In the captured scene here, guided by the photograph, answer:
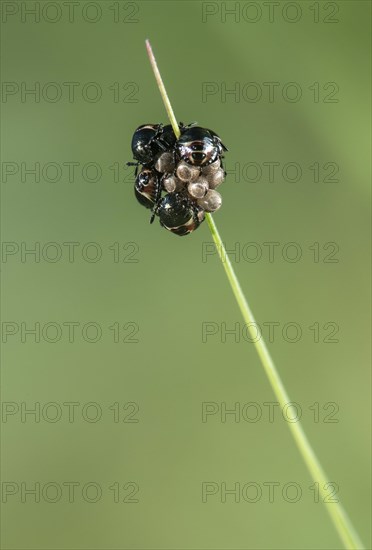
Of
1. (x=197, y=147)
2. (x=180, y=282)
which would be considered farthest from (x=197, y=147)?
(x=180, y=282)

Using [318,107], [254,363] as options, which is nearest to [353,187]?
[318,107]

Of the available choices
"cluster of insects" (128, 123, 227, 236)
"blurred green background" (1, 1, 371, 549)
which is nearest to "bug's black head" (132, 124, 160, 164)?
"cluster of insects" (128, 123, 227, 236)

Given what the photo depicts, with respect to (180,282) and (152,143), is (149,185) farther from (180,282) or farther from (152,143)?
(180,282)

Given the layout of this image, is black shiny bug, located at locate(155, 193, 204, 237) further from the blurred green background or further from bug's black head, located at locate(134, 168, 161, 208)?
the blurred green background

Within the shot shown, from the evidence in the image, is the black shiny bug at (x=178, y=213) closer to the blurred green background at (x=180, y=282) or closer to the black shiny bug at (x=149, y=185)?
the black shiny bug at (x=149, y=185)

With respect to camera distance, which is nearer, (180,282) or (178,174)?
(178,174)

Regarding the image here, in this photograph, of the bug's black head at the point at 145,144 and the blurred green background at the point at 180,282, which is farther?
the blurred green background at the point at 180,282

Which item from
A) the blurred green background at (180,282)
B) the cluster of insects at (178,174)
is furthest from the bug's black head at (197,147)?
the blurred green background at (180,282)
